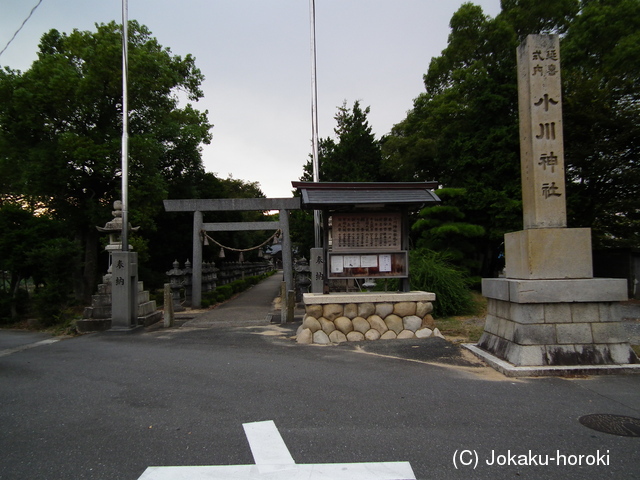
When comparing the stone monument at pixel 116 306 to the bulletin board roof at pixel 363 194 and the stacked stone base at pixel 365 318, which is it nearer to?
the stacked stone base at pixel 365 318

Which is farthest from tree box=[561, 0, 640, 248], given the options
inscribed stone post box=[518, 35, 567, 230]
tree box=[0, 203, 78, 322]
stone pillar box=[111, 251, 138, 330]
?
tree box=[0, 203, 78, 322]

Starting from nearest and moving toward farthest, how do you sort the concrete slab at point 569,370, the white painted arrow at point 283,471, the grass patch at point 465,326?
the white painted arrow at point 283,471
the concrete slab at point 569,370
the grass patch at point 465,326

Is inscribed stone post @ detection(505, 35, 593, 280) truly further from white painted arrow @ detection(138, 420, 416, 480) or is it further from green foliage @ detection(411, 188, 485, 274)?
green foliage @ detection(411, 188, 485, 274)

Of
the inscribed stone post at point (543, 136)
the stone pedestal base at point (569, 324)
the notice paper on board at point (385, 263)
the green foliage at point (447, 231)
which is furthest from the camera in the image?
the green foliage at point (447, 231)

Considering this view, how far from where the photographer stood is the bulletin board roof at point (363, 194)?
8.02 metres

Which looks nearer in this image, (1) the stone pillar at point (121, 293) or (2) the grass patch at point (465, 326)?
(2) the grass patch at point (465, 326)

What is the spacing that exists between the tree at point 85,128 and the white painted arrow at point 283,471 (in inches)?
677

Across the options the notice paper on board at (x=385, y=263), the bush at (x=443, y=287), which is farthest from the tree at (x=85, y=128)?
the notice paper on board at (x=385, y=263)

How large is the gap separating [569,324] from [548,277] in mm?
654

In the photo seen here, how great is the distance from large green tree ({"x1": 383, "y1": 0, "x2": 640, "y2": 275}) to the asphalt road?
1324 cm

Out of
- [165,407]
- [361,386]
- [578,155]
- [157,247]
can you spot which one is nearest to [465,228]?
[578,155]

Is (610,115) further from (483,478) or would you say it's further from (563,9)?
(483,478)

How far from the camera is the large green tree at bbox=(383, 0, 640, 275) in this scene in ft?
50.9

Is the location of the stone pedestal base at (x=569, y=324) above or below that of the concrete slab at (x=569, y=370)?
above
